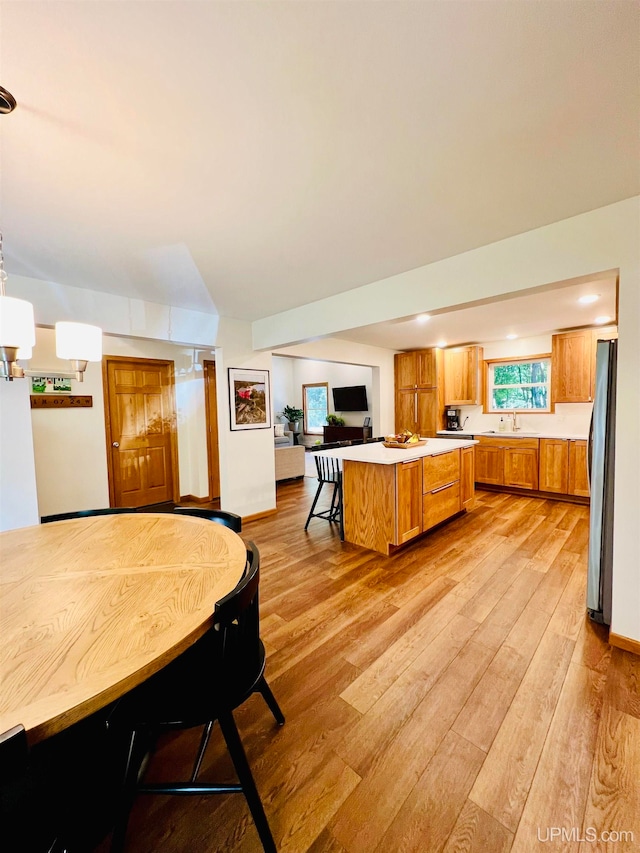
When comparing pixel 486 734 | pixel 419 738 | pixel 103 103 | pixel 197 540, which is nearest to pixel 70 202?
pixel 103 103

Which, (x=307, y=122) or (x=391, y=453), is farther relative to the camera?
(x=391, y=453)

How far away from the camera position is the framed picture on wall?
4.07 metres

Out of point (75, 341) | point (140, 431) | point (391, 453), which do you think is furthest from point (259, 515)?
point (75, 341)

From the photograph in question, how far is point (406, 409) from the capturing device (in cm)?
633

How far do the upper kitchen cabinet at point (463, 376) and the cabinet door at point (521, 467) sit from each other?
3.73 feet

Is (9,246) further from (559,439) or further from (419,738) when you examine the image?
(559,439)

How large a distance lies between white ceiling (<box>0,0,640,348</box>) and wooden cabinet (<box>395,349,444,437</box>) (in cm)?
380

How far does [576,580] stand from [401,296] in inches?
103

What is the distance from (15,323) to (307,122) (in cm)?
132

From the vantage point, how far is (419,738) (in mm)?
1440

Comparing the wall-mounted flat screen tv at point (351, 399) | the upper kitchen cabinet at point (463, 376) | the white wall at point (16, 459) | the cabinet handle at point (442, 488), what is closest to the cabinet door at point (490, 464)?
the upper kitchen cabinet at point (463, 376)

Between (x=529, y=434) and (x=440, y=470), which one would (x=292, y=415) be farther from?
(x=440, y=470)

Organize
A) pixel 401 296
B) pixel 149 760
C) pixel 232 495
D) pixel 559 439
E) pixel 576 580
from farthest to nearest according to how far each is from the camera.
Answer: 1. pixel 559 439
2. pixel 232 495
3. pixel 401 296
4. pixel 576 580
5. pixel 149 760

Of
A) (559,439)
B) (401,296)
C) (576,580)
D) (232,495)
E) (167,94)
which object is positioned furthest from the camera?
(559,439)
